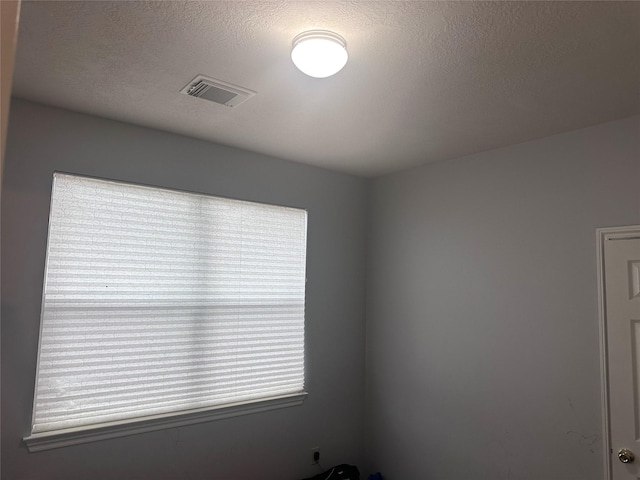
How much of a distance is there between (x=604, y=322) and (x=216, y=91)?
2629 mm

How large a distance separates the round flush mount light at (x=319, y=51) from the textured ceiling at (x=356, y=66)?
4cm

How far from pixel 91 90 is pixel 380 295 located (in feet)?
9.26

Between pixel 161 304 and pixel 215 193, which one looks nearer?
pixel 161 304

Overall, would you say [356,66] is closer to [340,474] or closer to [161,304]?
[161,304]

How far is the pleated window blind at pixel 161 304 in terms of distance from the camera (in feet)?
8.60

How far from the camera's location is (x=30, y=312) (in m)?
2.49

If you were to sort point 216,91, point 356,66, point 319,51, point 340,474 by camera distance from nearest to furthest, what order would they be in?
point 319,51
point 356,66
point 216,91
point 340,474

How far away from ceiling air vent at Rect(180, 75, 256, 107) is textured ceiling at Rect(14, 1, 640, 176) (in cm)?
5

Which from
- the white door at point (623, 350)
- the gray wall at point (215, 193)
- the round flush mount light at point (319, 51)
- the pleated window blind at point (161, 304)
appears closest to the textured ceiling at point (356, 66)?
the round flush mount light at point (319, 51)

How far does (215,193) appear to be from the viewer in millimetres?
3252

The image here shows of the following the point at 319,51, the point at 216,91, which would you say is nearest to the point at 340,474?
the point at 216,91

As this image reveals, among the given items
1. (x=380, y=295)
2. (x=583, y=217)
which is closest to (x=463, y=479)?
(x=380, y=295)

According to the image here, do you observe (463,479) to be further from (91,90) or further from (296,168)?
(91,90)

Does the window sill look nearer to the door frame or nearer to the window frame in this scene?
the window frame
